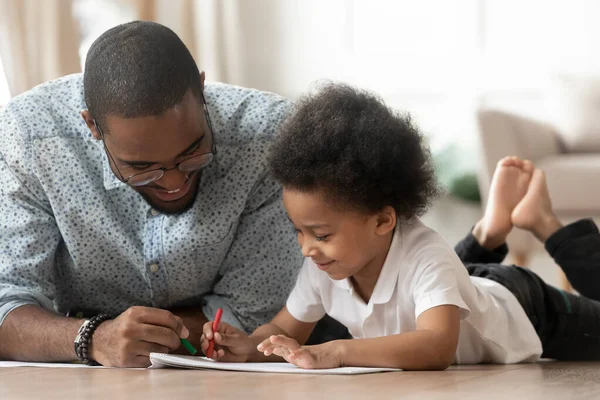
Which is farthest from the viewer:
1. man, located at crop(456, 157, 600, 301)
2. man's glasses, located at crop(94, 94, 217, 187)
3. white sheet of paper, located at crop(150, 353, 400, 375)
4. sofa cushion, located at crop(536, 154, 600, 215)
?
sofa cushion, located at crop(536, 154, 600, 215)

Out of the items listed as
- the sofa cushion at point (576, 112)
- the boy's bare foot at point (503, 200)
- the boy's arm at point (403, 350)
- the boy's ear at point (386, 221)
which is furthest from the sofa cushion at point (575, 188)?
the boy's arm at point (403, 350)

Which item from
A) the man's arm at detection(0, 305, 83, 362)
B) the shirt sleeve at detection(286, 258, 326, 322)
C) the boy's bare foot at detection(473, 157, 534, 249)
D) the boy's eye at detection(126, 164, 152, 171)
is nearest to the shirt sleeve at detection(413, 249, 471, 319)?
the shirt sleeve at detection(286, 258, 326, 322)

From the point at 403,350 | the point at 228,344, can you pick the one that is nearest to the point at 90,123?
the point at 228,344

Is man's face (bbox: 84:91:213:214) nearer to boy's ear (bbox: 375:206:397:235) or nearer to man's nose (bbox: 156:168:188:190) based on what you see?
man's nose (bbox: 156:168:188:190)

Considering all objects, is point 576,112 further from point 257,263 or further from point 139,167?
point 139,167

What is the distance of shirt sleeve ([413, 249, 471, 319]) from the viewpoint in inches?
62.0

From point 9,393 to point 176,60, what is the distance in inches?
28.1

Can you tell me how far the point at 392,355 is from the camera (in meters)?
1.51

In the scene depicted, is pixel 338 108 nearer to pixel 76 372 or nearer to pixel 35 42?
pixel 76 372

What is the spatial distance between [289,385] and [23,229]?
82 cm

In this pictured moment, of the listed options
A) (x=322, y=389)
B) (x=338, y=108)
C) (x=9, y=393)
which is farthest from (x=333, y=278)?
(x=9, y=393)

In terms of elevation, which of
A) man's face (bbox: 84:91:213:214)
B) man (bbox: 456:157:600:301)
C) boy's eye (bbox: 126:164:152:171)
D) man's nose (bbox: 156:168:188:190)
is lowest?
man (bbox: 456:157:600:301)

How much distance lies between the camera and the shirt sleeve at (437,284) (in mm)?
1574

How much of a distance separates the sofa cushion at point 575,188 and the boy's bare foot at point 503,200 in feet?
5.44
